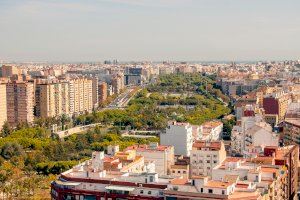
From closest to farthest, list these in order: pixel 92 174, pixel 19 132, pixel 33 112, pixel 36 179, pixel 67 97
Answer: pixel 92 174, pixel 36 179, pixel 19 132, pixel 33 112, pixel 67 97

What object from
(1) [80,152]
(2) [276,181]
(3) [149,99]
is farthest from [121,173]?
(3) [149,99]

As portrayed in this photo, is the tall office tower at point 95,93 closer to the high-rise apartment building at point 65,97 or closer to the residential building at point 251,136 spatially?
the high-rise apartment building at point 65,97

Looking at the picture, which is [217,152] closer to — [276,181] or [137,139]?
[276,181]

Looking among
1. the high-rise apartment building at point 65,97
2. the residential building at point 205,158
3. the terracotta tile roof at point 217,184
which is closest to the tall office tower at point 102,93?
the high-rise apartment building at point 65,97

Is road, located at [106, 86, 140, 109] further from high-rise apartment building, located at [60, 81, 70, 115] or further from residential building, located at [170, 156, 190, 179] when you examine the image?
residential building, located at [170, 156, 190, 179]

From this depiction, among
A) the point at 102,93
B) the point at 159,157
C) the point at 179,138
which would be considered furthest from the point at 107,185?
the point at 102,93

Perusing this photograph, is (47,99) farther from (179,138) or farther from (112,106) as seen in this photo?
(179,138)

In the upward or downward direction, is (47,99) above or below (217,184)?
below
